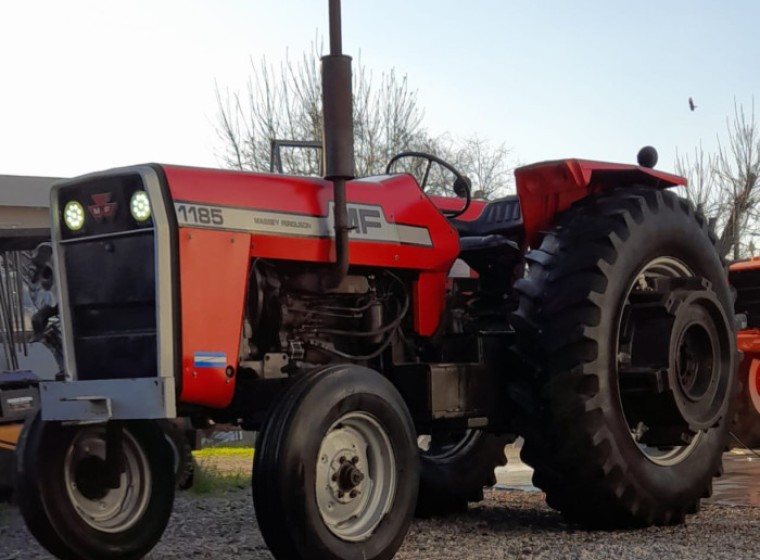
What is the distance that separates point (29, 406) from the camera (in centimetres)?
719

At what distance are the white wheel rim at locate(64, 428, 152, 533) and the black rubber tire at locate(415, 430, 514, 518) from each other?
5.78 feet

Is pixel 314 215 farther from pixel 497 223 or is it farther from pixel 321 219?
pixel 497 223

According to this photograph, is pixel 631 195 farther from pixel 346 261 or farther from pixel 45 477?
pixel 45 477

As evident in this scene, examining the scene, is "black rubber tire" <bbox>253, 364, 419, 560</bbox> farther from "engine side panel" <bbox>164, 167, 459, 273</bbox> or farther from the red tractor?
the red tractor

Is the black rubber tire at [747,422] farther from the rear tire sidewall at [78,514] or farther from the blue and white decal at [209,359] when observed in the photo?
the blue and white decal at [209,359]

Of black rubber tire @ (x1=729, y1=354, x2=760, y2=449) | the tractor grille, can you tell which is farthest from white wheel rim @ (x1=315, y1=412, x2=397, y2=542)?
black rubber tire @ (x1=729, y1=354, x2=760, y2=449)

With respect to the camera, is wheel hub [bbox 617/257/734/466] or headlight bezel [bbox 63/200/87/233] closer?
headlight bezel [bbox 63/200/87/233]

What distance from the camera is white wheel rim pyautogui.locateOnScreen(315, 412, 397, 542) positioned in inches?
164

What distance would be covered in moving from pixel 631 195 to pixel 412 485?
1950 millimetres

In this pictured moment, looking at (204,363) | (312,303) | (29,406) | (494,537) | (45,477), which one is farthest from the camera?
(29,406)

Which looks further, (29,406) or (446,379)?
(29,406)

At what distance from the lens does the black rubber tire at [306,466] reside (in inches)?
153

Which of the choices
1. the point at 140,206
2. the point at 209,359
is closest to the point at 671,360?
the point at 209,359

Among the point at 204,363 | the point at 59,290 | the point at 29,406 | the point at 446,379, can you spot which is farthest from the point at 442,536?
the point at 29,406
